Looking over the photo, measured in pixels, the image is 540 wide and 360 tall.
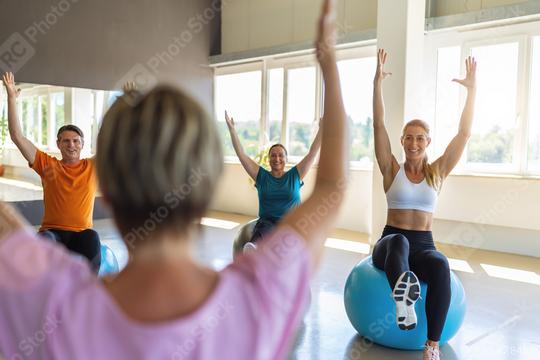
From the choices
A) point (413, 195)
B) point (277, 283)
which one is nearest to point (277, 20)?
point (413, 195)

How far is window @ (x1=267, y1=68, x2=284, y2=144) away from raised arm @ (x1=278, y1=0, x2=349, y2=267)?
704 centimetres

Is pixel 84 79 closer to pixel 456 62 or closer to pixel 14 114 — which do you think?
pixel 14 114

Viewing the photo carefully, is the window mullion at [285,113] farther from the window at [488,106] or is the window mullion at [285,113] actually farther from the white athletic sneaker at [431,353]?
the white athletic sneaker at [431,353]

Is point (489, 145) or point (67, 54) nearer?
point (489, 145)

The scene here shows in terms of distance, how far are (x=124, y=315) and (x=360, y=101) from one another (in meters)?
6.46

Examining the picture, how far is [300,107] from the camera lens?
7512 millimetres

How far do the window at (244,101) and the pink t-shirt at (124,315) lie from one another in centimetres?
750

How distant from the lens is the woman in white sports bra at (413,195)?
2521mm

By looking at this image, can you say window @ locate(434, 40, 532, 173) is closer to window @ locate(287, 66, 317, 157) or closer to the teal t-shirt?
window @ locate(287, 66, 317, 157)

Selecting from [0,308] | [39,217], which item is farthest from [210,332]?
[39,217]

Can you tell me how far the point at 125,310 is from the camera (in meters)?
0.54

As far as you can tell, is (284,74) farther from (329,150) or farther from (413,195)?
(329,150)

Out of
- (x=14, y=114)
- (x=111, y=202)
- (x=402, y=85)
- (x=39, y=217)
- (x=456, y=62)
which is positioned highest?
(x=456, y=62)

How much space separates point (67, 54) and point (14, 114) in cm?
442
